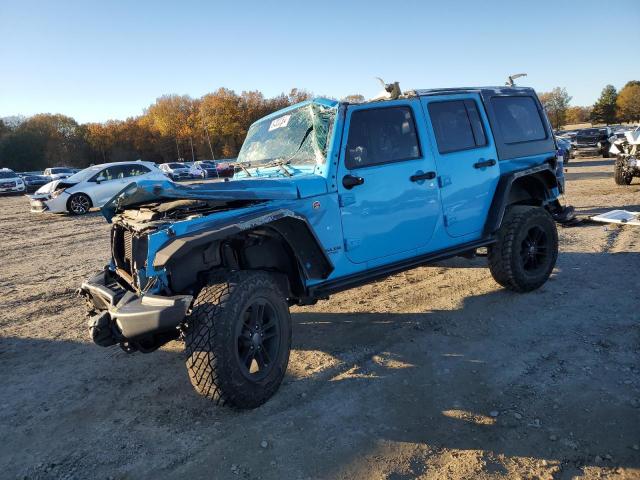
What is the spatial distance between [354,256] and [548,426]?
6.07 ft

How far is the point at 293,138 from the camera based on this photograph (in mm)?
4281

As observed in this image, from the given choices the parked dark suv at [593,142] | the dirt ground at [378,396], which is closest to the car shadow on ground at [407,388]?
Answer: the dirt ground at [378,396]

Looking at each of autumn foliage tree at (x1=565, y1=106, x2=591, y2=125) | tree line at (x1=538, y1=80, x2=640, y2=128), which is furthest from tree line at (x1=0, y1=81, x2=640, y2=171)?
autumn foliage tree at (x1=565, y1=106, x2=591, y2=125)

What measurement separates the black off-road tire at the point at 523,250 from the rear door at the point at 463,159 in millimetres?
378

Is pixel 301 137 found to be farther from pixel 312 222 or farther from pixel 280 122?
pixel 312 222

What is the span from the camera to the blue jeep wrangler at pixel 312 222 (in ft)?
9.86

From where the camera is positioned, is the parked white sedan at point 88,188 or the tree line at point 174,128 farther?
the tree line at point 174,128

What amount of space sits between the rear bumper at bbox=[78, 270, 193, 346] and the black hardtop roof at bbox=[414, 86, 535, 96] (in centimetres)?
308

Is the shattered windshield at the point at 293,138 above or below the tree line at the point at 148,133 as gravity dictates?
below

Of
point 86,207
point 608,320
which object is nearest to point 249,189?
point 608,320

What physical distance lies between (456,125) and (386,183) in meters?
1.21

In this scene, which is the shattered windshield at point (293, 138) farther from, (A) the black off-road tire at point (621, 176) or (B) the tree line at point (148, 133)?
(B) the tree line at point (148, 133)

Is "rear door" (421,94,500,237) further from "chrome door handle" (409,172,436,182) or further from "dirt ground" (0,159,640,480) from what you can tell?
"dirt ground" (0,159,640,480)

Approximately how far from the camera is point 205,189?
3.37m
